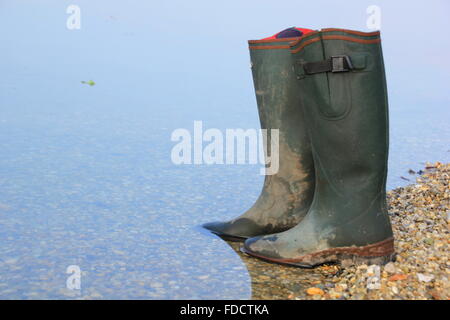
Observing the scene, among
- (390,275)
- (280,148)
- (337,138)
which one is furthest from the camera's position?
(280,148)

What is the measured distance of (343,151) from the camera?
94.0 inches

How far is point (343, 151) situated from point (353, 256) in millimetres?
367

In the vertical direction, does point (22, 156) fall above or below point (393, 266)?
above

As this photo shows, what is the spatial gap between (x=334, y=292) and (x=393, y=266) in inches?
10.7

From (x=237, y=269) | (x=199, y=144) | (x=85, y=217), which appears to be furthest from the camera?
(x=199, y=144)

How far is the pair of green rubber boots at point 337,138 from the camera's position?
2.31m

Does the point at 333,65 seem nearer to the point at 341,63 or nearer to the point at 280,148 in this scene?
the point at 341,63

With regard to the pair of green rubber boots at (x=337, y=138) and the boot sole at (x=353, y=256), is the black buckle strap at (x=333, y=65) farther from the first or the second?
the boot sole at (x=353, y=256)

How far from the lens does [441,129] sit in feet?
18.5

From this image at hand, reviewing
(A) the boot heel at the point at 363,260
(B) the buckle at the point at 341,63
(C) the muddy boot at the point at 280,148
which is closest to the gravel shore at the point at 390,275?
(A) the boot heel at the point at 363,260

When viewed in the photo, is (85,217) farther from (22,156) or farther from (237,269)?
(22,156)

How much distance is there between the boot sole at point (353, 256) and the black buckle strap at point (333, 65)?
2.02 feet

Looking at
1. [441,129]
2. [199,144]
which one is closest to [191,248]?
[199,144]

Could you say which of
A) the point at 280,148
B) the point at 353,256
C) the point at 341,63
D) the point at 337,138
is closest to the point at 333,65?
the point at 341,63
